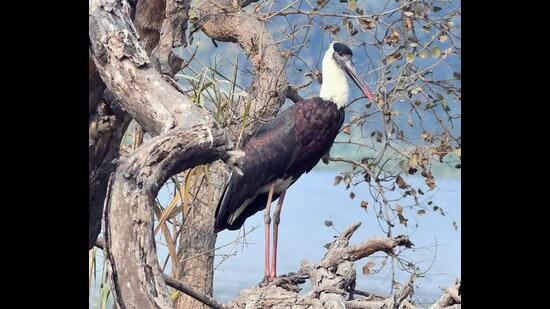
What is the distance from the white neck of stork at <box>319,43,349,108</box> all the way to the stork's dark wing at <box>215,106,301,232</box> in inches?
9.0

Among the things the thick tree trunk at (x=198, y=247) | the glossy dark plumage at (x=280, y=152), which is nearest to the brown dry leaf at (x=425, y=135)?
the glossy dark plumage at (x=280, y=152)

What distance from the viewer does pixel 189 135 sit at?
2143mm

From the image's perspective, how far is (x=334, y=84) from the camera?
13.2 ft

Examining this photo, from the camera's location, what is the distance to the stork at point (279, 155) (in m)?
3.72

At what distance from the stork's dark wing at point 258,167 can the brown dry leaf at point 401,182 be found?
61 cm

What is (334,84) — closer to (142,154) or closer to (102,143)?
(102,143)

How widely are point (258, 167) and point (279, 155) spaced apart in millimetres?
113

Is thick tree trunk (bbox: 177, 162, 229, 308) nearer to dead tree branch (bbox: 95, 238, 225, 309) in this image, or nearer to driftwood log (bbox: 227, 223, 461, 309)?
driftwood log (bbox: 227, 223, 461, 309)

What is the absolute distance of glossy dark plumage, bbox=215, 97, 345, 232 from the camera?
371 cm
